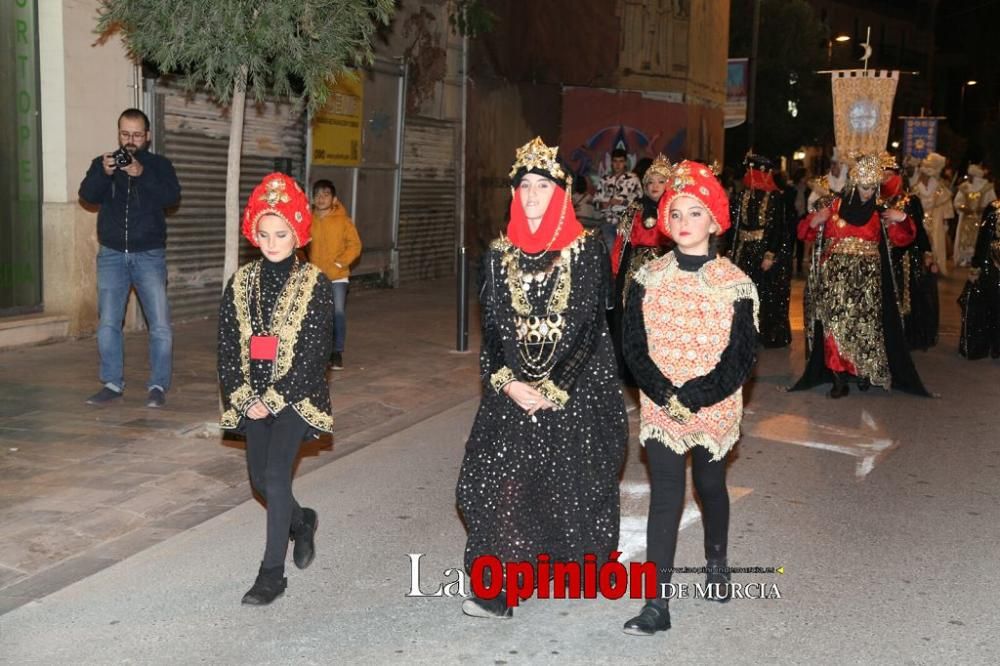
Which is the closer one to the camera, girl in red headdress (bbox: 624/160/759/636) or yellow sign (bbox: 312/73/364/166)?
girl in red headdress (bbox: 624/160/759/636)

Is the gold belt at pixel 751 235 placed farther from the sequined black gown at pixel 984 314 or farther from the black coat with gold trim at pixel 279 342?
the black coat with gold trim at pixel 279 342

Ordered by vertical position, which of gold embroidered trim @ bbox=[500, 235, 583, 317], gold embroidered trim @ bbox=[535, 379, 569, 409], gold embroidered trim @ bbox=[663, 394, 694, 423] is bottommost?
gold embroidered trim @ bbox=[663, 394, 694, 423]

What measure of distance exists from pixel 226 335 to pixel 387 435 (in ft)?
12.1

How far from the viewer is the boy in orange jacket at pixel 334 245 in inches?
450

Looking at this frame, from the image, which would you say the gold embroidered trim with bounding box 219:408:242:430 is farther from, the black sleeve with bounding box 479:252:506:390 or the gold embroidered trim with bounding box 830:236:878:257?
the gold embroidered trim with bounding box 830:236:878:257

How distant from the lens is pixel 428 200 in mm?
20141

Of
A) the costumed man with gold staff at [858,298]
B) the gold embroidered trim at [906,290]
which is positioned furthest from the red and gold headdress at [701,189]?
the gold embroidered trim at [906,290]

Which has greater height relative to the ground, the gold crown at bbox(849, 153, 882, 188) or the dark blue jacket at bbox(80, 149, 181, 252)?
the gold crown at bbox(849, 153, 882, 188)

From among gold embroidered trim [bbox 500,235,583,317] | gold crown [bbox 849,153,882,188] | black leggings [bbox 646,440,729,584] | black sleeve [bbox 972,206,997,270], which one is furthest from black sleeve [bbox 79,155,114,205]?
black sleeve [bbox 972,206,997,270]

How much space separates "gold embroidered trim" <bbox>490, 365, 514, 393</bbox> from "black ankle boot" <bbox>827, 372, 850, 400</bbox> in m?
6.24

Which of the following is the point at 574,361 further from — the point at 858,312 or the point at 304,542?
the point at 858,312

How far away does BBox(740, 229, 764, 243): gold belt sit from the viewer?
1325 cm

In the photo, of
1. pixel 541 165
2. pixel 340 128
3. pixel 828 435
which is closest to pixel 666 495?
pixel 541 165

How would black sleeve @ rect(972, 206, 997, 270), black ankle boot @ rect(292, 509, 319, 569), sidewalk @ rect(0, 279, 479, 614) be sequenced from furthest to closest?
1. black sleeve @ rect(972, 206, 997, 270)
2. sidewalk @ rect(0, 279, 479, 614)
3. black ankle boot @ rect(292, 509, 319, 569)
